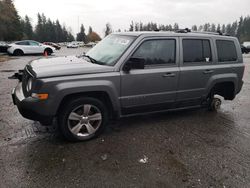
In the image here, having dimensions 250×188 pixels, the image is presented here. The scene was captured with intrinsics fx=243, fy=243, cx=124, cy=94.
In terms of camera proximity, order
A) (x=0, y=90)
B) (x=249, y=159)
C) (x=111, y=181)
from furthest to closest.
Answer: (x=0, y=90) < (x=249, y=159) < (x=111, y=181)

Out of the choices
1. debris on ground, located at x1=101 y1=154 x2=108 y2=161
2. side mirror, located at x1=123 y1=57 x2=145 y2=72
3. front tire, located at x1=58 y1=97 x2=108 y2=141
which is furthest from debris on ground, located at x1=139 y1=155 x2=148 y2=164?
side mirror, located at x1=123 y1=57 x2=145 y2=72

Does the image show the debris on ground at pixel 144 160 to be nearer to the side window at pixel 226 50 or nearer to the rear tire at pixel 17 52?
the side window at pixel 226 50

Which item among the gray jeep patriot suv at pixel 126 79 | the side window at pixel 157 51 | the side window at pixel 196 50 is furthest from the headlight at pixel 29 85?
the side window at pixel 196 50

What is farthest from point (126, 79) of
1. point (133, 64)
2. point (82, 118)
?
point (82, 118)

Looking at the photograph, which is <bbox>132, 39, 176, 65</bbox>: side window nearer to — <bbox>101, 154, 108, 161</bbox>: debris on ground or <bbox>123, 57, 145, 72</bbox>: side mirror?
<bbox>123, 57, 145, 72</bbox>: side mirror

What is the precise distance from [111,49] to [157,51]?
2.90ft

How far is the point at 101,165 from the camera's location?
11.3ft

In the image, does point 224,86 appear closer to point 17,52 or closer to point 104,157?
point 104,157

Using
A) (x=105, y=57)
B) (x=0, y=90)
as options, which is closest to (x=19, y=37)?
(x=0, y=90)

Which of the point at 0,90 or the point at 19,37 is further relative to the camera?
the point at 19,37

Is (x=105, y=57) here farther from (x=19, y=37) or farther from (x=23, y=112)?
(x=19, y=37)

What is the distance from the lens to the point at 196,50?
503cm

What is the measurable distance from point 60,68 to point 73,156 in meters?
1.40

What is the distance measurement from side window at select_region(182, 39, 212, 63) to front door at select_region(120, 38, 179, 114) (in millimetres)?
250
